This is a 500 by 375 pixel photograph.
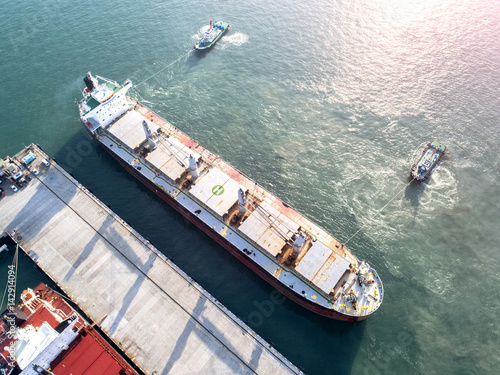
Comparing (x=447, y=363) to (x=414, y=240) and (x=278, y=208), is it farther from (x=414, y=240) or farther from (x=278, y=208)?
(x=278, y=208)

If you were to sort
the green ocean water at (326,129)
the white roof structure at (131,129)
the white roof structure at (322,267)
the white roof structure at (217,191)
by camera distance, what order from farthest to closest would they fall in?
1. the white roof structure at (131,129)
2. the white roof structure at (217,191)
3. the green ocean water at (326,129)
4. the white roof structure at (322,267)

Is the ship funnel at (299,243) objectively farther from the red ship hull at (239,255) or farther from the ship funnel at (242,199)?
the ship funnel at (242,199)

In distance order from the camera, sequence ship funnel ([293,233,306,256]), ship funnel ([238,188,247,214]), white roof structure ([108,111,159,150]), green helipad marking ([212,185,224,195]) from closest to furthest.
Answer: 1. ship funnel ([293,233,306,256])
2. ship funnel ([238,188,247,214])
3. green helipad marking ([212,185,224,195])
4. white roof structure ([108,111,159,150])

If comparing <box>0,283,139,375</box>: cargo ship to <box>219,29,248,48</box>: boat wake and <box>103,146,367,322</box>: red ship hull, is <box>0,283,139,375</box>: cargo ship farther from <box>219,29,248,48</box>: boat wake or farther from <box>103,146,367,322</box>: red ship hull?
<box>219,29,248,48</box>: boat wake

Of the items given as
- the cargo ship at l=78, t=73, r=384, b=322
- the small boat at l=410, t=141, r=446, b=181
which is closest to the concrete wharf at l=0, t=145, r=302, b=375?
the cargo ship at l=78, t=73, r=384, b=322

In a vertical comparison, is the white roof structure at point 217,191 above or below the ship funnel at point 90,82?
below

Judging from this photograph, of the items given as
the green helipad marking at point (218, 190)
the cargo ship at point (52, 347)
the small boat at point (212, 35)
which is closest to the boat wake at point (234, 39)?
the small boat at point (212, 35)
